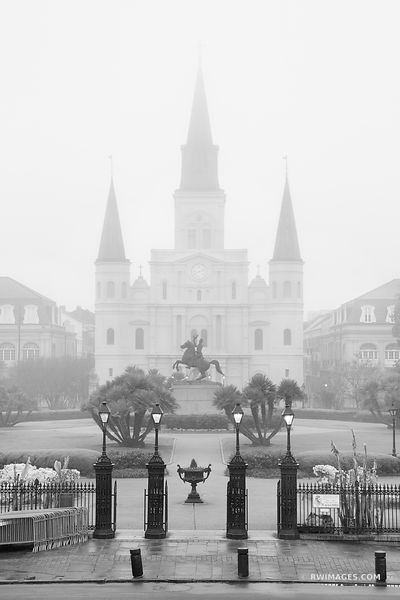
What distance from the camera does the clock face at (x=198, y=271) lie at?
335ft

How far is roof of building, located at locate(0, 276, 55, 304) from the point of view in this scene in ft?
369

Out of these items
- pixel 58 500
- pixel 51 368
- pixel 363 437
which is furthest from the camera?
pixel 51 368

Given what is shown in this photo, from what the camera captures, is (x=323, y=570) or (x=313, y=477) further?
(x=313, y=477)

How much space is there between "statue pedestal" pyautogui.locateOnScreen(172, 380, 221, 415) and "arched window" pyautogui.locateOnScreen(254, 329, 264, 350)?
45.6 meters

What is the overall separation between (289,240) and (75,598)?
87.1 meters

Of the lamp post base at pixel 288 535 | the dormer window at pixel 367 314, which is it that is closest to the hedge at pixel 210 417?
the lamp post base at pixel 288 535

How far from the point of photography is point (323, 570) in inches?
760

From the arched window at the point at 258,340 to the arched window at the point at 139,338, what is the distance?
12797 mm

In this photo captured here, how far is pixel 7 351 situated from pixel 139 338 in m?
17.7

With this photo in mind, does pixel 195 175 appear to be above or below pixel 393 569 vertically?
above

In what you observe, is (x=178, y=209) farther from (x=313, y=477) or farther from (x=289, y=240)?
(x=313, y=477)

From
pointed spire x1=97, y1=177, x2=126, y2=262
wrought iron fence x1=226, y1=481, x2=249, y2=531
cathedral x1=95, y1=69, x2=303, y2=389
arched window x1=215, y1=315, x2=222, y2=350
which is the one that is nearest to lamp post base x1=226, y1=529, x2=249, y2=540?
wrought iron fence x1=226, y1=481, x2=249, y2=531

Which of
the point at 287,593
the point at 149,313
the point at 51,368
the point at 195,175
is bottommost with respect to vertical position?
the point at 287,593

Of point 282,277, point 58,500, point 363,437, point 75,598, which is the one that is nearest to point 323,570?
point 75,598
